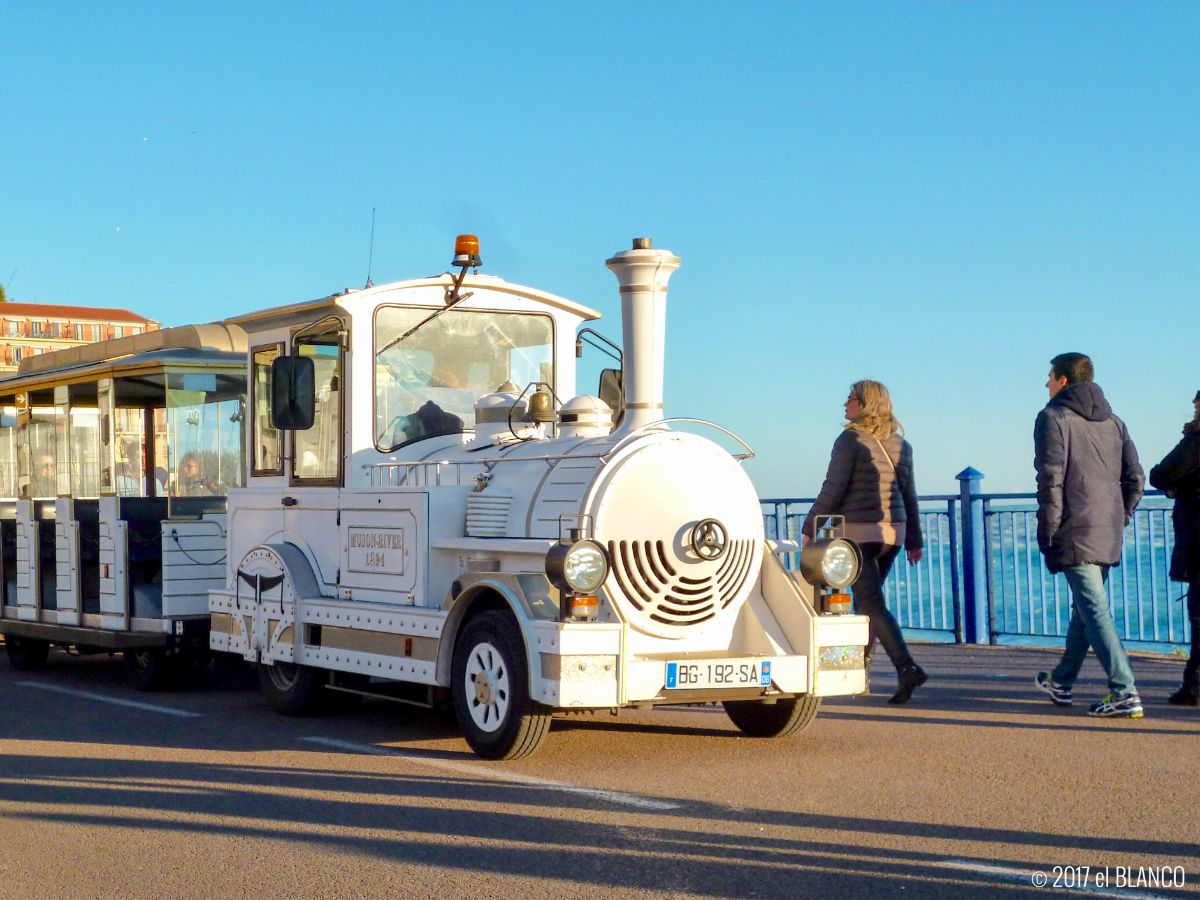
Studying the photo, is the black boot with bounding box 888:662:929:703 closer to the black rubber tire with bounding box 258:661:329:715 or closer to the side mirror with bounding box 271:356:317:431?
the black rubber tire with bounding box 258:661:329:715

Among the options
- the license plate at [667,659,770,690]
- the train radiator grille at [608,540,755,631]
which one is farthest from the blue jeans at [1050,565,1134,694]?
the license plate at [667,659,770,690]

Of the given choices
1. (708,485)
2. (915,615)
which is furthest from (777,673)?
(915,615)

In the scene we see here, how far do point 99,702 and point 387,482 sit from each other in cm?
325

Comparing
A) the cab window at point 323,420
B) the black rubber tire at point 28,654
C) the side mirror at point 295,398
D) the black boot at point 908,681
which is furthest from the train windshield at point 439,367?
the black rubber tire at point 28,654

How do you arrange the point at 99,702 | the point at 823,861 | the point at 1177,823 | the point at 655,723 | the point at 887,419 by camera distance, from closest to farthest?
the point at 823,861, the point at 1177,823, the point at 655,723, the point at 887,419, the point at 99,702

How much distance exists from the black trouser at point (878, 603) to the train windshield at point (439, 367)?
2.50m

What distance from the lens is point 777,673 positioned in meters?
7.58

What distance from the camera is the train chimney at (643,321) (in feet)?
26.5

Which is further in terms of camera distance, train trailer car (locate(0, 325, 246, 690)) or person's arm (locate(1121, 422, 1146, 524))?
train trailer car (locate(0, 325, 246, 690))

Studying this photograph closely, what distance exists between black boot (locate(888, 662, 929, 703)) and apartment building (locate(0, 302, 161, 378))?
379ft

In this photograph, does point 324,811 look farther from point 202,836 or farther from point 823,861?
point 823,861

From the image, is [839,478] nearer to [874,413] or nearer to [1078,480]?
[874,413]

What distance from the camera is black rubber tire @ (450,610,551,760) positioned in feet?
23.8

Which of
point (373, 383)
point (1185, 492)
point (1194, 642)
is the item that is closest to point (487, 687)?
point (373, 383)
